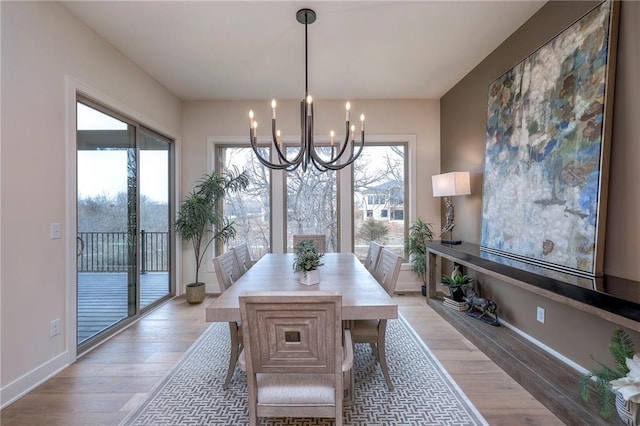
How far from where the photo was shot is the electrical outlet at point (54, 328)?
221cm

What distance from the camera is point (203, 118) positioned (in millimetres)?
4375

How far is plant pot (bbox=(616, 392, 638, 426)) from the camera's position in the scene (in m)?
1.41

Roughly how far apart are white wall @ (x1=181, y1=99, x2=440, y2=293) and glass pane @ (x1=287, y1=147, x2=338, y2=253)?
77 cm

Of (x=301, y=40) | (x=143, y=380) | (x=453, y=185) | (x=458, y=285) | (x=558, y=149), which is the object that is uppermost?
(x=301, y=40)

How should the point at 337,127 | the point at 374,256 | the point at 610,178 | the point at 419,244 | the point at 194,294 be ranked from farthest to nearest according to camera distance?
the point at 337,127, the point at 419,244, the point at 194,294, the point at 374,256, the point at 610,178

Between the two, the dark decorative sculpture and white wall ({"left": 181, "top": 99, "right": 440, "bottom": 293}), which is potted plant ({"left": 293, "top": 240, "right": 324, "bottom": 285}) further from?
white wall ({"left": 181, "top": 99, "right": 440, "bottom": 293})

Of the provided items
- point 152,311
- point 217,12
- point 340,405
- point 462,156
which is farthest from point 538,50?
point 152,311

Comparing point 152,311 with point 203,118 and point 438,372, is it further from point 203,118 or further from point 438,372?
point 438,372

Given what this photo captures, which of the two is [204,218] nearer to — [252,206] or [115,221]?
[252,206]

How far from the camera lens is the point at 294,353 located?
1.25 meters

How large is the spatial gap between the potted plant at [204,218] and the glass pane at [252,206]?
153mm

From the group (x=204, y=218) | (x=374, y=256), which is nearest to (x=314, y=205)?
(x=204, y=218)

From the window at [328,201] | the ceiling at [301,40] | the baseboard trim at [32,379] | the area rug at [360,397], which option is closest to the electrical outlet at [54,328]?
the baseboard trim at [32,379]

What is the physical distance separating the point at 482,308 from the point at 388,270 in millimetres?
1503
